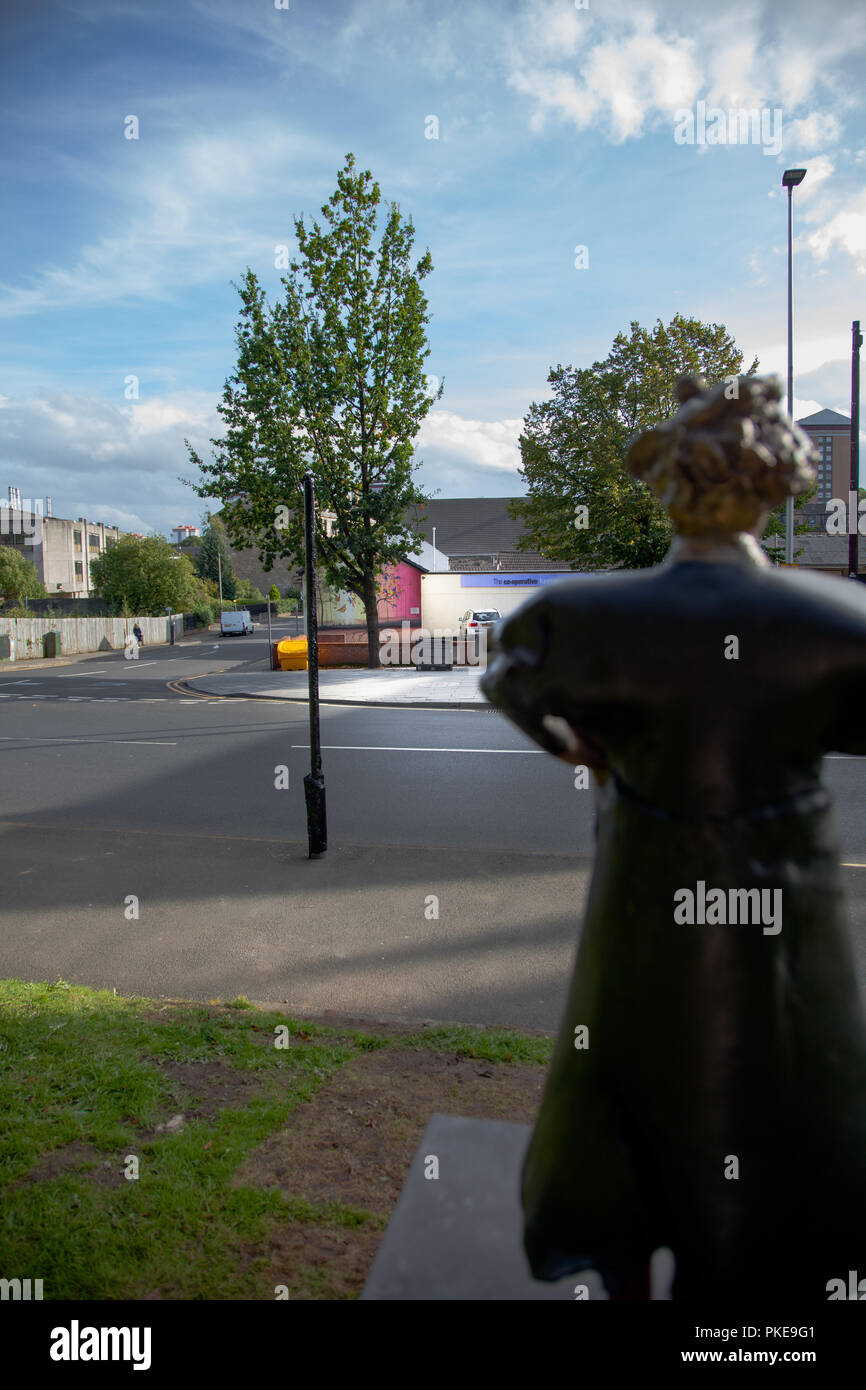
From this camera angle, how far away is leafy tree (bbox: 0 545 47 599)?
53.7 metres

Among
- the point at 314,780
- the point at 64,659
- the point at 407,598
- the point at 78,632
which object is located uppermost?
the point at 407,598

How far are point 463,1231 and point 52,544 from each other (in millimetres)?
80755

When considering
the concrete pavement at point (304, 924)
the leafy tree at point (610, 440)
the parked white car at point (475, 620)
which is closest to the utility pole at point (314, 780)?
the concrete pavement at point (304, 924)

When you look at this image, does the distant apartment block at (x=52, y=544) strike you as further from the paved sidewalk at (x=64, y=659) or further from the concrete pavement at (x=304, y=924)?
the concrete pavement at (x=304, y=924)

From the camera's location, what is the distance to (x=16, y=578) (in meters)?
54.3

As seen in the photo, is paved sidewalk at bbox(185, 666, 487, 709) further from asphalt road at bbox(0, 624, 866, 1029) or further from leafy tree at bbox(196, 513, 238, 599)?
leafy tree at bbox(196, 513, 238, 599)

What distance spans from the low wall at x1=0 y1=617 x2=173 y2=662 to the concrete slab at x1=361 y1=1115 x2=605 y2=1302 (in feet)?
125

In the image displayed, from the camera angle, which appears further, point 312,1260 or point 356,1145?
point 356,1145

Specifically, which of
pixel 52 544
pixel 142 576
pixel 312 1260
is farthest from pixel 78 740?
pixel 52 544

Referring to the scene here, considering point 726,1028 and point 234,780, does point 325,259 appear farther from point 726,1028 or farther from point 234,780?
point 726,1028

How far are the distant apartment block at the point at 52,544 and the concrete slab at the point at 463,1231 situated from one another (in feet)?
229

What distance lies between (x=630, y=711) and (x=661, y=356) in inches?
958

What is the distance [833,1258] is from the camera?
1766 millimetres

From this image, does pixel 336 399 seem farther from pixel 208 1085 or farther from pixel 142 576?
pixel 142 576
